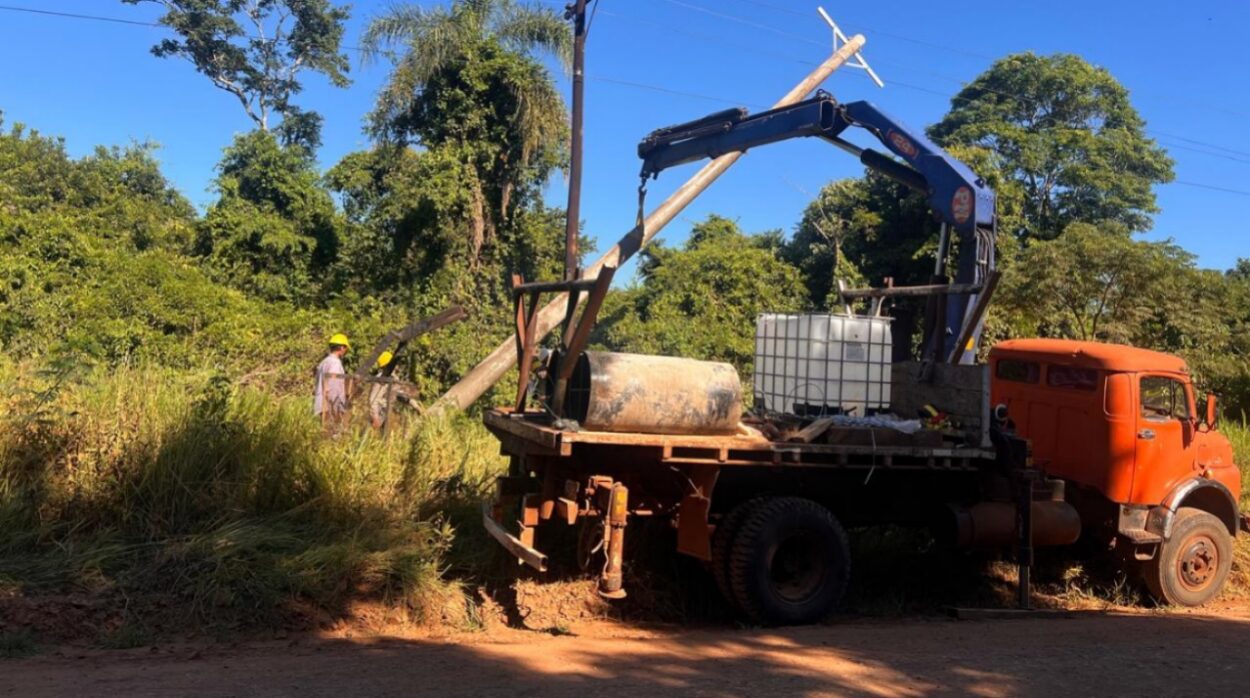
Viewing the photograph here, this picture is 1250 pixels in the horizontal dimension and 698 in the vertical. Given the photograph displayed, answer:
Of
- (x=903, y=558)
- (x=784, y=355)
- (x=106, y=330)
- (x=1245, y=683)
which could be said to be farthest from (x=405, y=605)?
(x=106, y=330)

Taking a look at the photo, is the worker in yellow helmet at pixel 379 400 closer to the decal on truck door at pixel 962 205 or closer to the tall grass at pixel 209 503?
the tall grass at pixel 209 503

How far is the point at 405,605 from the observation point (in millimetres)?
6652

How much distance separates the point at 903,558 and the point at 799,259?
59.6 ft

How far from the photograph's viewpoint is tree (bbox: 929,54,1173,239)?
25.0 m

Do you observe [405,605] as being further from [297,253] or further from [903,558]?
[297,253]

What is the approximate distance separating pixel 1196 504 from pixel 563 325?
6204 mm

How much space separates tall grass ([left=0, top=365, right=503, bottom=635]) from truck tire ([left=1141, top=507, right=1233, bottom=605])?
6.22 metres

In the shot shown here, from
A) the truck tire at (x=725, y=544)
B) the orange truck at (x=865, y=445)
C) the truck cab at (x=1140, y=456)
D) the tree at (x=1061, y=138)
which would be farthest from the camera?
the tree at (x=1061, y=138)

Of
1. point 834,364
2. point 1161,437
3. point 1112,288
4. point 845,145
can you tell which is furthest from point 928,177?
point 1112,288

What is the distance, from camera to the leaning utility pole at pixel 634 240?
1252cm

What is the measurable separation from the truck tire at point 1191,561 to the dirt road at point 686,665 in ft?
4.12

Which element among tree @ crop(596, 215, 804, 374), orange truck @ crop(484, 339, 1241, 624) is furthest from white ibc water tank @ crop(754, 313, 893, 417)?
tree @ crop(596, 215, 804, 374)

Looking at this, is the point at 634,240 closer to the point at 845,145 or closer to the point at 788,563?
the point at 845,145

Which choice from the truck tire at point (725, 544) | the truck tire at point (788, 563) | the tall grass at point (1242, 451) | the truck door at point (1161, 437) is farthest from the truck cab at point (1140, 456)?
the tall grass at point (1242, 451)
